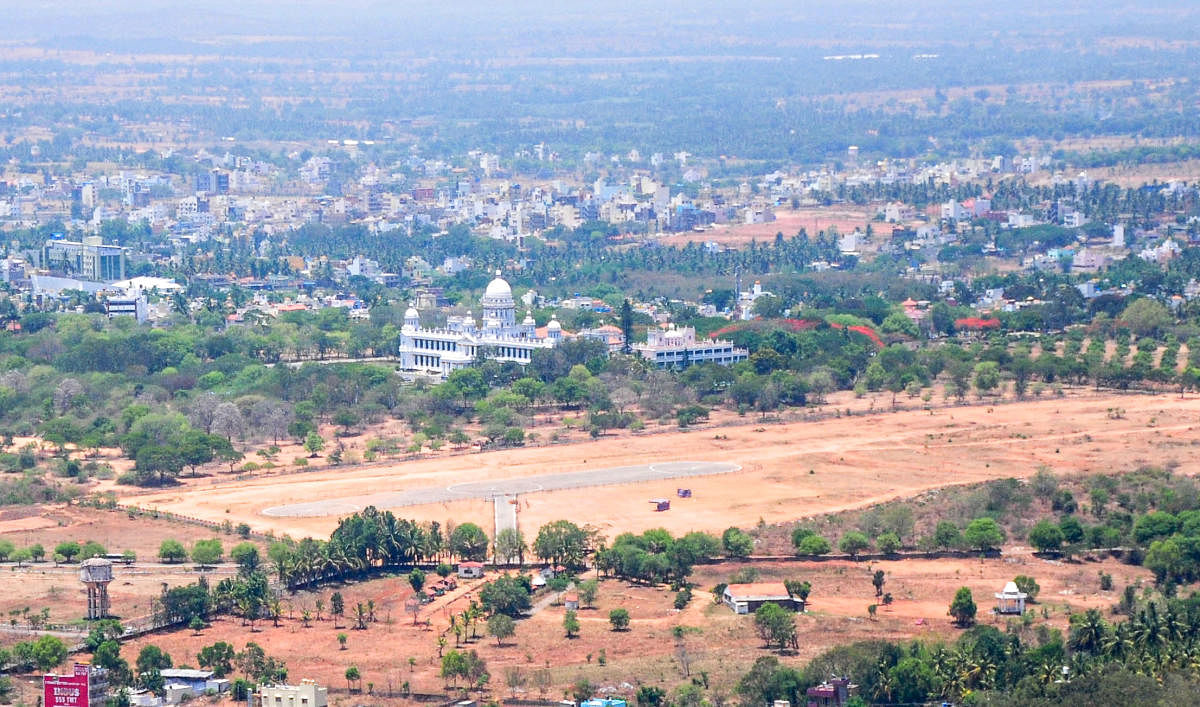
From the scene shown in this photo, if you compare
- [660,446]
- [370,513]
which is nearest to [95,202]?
[660,446]

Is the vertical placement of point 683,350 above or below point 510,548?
above

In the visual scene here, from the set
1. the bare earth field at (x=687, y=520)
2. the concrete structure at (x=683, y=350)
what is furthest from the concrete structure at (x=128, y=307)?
the bare earth field at (x=687, y=520)

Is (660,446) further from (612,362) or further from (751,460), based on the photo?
(612,362)

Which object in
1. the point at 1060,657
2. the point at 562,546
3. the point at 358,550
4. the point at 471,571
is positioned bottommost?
the point at 471,571

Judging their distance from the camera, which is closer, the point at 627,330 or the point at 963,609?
the point at 963,609

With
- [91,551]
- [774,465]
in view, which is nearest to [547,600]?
[91,551]

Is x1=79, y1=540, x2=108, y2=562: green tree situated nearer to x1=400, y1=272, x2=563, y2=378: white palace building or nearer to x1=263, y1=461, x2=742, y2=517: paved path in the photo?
x1=263, y1=461, x2=742, y2=517: paved path

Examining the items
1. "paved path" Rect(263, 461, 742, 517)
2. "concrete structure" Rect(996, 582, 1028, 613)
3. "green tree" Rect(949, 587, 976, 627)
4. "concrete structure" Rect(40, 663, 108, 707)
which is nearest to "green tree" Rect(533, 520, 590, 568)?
"paved path" Rect(263, 461, 742, 517)

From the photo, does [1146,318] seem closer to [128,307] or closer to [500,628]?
[128,307]
